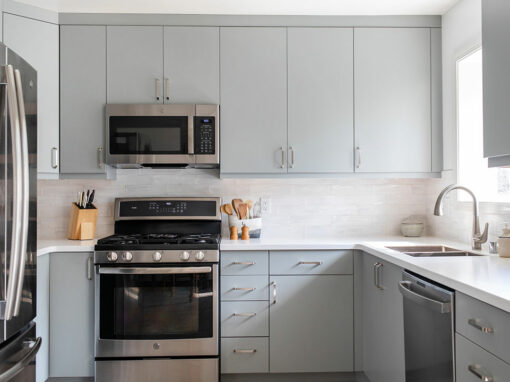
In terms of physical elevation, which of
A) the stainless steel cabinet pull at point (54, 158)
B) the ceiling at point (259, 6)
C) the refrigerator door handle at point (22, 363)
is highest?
the ceiling at point (259, 6)

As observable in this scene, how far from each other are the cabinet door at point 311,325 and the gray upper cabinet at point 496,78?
4.15 ft

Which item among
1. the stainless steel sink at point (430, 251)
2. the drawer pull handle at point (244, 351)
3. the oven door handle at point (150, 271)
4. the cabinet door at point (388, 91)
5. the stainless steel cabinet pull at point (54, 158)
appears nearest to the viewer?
the stainless steel sink at point (430, 251)

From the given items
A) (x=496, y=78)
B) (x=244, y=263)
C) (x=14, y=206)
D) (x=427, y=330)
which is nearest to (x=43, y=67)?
(x=14, y=206)

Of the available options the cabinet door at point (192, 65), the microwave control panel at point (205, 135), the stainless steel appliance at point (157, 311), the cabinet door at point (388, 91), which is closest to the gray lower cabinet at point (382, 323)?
the cabinet door at point (388, 91)

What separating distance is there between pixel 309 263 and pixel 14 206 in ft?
5.41

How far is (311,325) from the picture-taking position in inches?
105

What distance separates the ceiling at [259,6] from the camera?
8.84 feet

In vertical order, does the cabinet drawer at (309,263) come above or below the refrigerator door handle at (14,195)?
below

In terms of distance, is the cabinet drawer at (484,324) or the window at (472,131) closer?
the cabinet drawer at (484,324)

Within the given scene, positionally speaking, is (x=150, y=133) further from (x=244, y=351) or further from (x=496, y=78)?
(x=496, y=78)

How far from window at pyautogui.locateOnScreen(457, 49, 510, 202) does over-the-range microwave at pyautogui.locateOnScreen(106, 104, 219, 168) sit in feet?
4.99

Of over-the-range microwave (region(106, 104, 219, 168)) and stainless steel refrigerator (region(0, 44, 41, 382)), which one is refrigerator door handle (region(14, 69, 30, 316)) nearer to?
stainless steel refrigerator (region(0, 44, 41, 382))

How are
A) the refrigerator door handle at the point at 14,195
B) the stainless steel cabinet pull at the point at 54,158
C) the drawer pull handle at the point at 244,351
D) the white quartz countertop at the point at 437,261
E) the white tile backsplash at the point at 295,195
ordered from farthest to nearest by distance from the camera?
the white tile backsplash at the point at 295,195 → the stainless steel cabinet pull at the point at 54,158 → the drawer pull handle at the point at 244,351 → the refrigerator door handle at the point at 14,195 → the white quartz countertop at the point at 437,261

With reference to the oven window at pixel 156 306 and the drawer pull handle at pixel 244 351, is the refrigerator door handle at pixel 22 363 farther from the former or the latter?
the drawer pull handle at pixel 244 351
